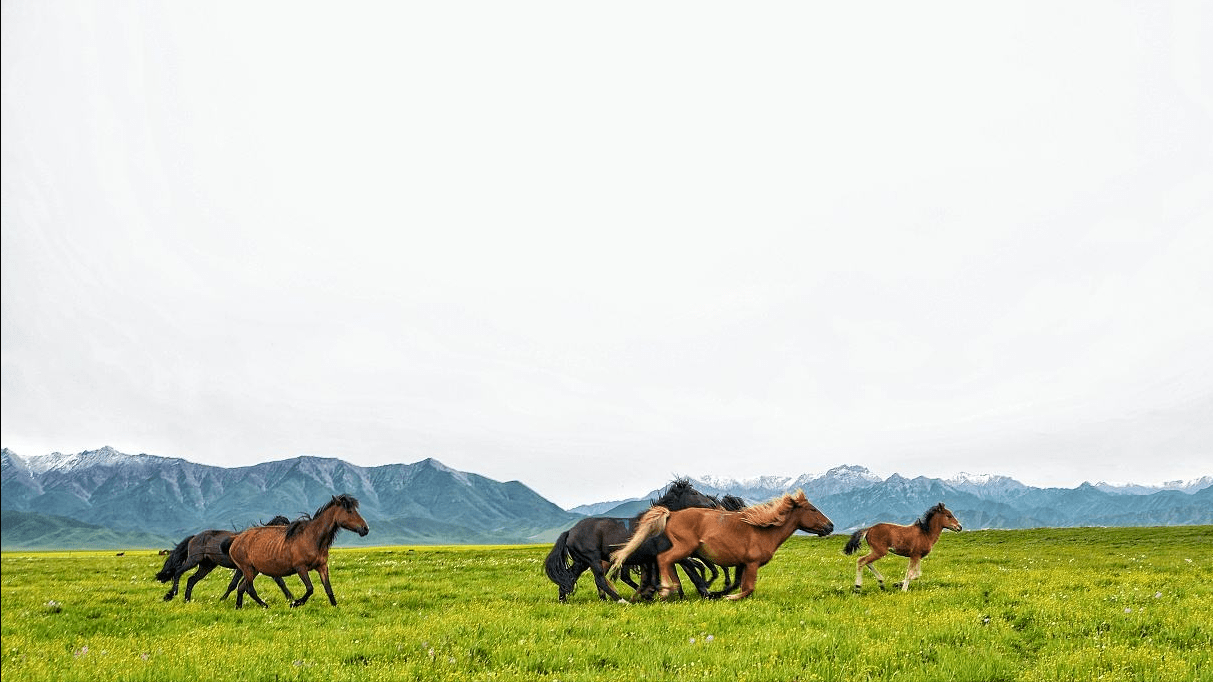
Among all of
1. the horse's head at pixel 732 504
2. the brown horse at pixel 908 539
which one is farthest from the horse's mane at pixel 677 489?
the brown horse at pixel 908 539

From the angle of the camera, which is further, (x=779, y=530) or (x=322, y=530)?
(x=322, y=530)

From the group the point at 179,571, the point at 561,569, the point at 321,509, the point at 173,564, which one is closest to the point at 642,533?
the point at 561,569

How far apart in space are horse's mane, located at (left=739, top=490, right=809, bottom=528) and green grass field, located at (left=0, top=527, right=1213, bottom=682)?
70.1 inches

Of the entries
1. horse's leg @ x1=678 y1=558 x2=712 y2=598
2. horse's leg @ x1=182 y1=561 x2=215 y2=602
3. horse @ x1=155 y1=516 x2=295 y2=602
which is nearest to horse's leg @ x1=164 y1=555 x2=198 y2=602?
horse @ x1=155 y1=516 x2=295 y2=602

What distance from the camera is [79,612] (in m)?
15.6

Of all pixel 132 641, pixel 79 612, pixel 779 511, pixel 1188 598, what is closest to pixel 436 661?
pixel 132 641

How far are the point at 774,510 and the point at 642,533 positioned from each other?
10.5ft

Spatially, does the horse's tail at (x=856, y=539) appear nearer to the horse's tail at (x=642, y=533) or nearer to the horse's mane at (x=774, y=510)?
the horse's mane at (x=774, y=510)

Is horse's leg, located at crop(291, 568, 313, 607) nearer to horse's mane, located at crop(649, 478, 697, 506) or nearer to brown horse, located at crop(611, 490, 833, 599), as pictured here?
brown horse, located at crop(611, 490, 833, 599)

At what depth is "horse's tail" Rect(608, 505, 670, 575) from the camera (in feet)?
48.5

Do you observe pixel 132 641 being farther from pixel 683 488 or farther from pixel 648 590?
pixel 683 488

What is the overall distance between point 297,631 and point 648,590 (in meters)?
7.82

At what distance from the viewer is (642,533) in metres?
15.1

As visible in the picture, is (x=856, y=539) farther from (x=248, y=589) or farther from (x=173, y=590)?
(x=173, y=590)
